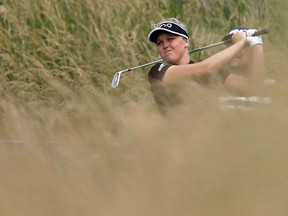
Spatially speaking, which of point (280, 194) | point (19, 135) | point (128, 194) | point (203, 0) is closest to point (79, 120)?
point (19, 135)

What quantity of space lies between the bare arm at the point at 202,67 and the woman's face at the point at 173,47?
20 cm

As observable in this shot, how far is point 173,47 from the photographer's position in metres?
6.73

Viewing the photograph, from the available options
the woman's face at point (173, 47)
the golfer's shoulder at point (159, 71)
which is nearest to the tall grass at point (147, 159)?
the golfer's shoulder at point (159, 71)

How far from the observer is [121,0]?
32.1 feet

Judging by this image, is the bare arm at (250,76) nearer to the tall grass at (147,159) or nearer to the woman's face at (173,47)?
the tall grass at (147,159)

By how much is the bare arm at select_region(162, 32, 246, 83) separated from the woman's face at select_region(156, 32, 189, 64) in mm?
197

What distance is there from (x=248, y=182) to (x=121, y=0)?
566 cm

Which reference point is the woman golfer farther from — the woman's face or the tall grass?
the tall grass

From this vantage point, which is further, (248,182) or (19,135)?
(19,135)

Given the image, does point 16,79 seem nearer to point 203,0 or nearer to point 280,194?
point 203,0

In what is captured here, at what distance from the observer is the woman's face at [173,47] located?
6.72 meters

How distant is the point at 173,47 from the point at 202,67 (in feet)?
1.40

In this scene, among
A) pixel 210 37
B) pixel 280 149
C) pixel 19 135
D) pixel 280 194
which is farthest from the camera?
pixel 210 37

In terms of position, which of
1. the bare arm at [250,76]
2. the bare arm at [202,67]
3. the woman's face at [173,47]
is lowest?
the bare arm at [250,76]
